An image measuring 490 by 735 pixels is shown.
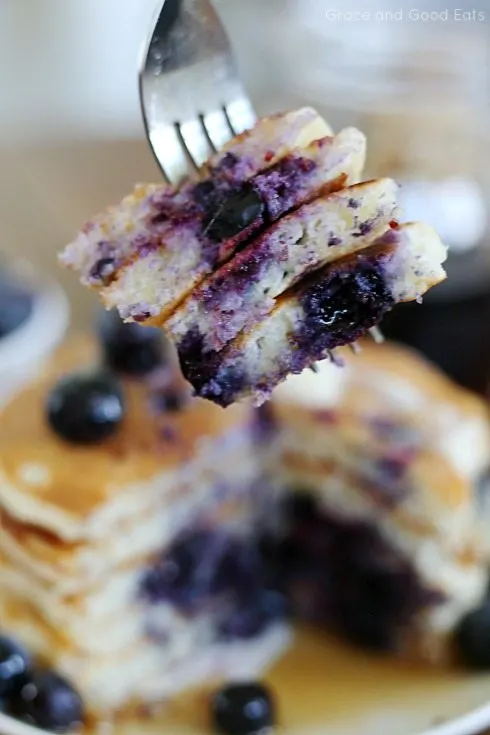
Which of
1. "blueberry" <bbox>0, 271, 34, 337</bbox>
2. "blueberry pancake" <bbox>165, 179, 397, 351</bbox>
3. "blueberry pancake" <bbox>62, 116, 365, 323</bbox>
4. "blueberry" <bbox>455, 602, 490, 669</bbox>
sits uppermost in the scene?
"blueberry pancake" <bbox>62, 116, 365, 323</bbox>

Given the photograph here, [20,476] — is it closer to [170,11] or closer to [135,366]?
[135,366]

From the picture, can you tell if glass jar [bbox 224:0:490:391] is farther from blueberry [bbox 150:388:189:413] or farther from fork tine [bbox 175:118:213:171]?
fork tine [bbox 175:118:213:171]

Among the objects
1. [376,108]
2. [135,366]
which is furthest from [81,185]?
[135,366]

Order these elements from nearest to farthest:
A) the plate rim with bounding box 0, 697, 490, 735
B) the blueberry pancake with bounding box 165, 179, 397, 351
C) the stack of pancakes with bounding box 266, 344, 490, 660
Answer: the blueberry pancake with bounding box 165, 179, 397, 351 < the plate rim with bounding box 0, 697, 490, 735 < the stack of pancakes with bounding box 266, 344, 490, 660

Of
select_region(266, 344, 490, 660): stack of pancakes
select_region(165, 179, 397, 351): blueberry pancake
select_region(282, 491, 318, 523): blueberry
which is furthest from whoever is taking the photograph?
select_region(282, 491, 318, 523): blueberry

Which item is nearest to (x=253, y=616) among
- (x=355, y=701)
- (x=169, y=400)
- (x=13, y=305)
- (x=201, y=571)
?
(x=201, y=571)

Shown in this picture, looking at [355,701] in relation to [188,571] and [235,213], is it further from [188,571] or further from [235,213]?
[235,213]

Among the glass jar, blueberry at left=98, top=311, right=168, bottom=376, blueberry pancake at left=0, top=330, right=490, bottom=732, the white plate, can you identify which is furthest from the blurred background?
the white plate
